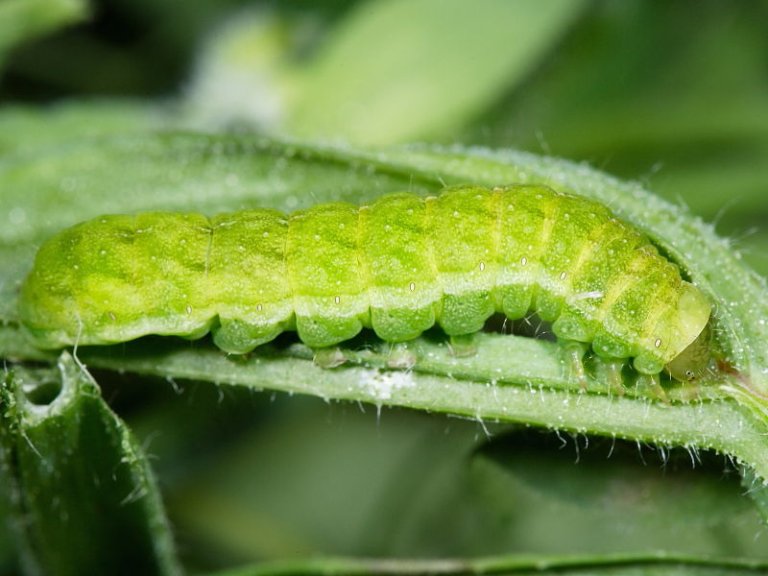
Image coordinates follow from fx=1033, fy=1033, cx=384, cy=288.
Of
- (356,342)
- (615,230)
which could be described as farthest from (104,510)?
(615,230)

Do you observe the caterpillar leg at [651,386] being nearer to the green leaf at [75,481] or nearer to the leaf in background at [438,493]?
the leaf in background at [438,493]

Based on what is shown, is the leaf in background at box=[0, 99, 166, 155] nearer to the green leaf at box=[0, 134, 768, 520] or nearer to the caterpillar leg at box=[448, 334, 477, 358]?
the green leaf at box=[0, 134, 768, 520]

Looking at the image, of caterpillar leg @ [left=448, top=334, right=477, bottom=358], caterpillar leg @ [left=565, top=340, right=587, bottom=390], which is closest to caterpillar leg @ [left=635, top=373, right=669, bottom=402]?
caterpillar leg @ [left=565, top=340, right=587, bottom=390]

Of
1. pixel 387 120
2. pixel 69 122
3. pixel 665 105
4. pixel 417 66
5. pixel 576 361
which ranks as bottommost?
pixel 576 361

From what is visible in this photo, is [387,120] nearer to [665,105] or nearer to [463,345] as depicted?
[665,105]

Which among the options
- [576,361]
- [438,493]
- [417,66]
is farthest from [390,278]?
[438,493]

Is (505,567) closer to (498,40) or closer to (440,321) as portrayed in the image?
(440,321)
